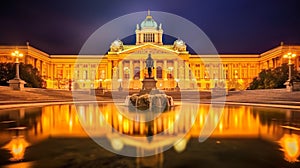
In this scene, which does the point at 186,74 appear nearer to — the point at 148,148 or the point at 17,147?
the point at 148,148

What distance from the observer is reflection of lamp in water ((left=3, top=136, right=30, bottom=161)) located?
21.0 feet

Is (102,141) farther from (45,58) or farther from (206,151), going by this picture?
(45,58)

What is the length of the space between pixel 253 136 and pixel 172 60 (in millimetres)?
83004

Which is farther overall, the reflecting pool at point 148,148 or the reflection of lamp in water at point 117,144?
the reflection of lamp in water at point 117,144

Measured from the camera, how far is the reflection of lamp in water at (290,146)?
6.20 metres

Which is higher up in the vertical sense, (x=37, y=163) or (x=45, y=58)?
(x=45, y=58)

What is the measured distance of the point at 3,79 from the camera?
44.3 m

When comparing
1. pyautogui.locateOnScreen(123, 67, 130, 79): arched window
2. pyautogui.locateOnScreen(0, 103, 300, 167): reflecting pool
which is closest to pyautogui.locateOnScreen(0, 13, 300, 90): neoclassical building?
pyautogui.locateOnScreen(123, 67, 130, 79): arched window

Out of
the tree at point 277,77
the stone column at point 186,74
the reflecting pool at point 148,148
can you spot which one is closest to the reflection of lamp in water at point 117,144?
the reflecting pool at point 148,148

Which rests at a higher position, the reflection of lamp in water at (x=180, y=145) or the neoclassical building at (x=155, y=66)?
the neoclassical building at (x=155, y=66)

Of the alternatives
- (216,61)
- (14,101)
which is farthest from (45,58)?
(14,101)

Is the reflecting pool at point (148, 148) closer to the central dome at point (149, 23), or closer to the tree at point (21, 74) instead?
the tree at point (21, 74)

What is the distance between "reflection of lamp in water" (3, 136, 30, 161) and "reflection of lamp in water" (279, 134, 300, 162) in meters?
6.45

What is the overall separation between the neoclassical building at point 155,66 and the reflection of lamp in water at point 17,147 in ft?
251
